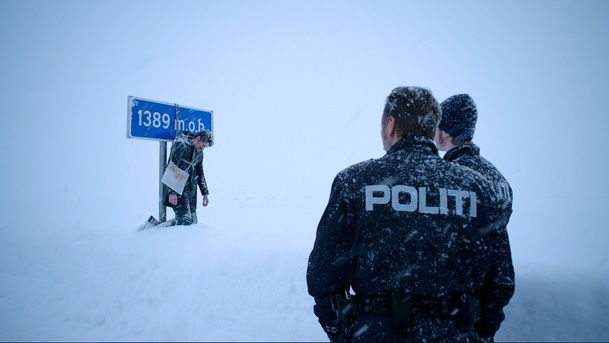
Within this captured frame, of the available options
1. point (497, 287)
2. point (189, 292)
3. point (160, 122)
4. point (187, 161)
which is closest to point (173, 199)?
point (187, 161)

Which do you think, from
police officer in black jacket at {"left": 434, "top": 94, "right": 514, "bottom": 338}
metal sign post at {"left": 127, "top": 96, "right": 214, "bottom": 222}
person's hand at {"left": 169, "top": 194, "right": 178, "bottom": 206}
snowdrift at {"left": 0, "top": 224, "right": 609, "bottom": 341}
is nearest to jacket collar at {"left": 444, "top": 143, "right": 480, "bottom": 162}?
police officer in black jacket at {"left": 434, "top": 94, "right": 514, "bottom": 338}

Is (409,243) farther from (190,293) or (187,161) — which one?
(187,161)

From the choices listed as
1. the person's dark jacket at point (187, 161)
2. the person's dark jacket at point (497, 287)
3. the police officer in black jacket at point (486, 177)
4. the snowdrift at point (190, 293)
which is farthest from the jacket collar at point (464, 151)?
the person's dark jacket at point (187, 161)

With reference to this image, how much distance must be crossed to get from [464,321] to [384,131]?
3.26ft

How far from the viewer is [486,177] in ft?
7.24

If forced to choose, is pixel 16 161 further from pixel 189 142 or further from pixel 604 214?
pixel 604 214

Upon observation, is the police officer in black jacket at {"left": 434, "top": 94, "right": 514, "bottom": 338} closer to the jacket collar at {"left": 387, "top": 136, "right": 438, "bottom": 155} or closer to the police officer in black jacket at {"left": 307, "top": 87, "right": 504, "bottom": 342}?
the police officer in black jacket at {"left": 307, "top": 87, "right": 504, "bottom": 342}

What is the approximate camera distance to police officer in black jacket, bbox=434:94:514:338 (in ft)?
4.75

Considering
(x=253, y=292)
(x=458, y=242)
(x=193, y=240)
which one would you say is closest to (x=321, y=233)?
(x=458, y=242)

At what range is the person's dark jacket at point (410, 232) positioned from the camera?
1.25m

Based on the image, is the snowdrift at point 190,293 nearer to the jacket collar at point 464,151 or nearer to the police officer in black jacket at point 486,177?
the police officer in black jacket at point 486,177

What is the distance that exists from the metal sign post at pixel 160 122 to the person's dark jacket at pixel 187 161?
A: 270 millimetres

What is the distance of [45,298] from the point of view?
11.1ft

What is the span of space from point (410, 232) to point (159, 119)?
190 inches
